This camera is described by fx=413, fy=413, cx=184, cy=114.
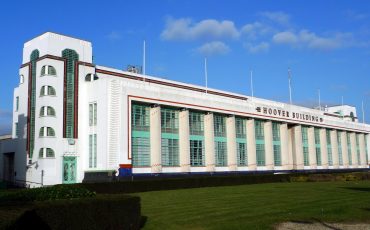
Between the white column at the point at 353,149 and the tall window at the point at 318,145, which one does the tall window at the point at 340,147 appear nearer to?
the white column at the point at 353,149

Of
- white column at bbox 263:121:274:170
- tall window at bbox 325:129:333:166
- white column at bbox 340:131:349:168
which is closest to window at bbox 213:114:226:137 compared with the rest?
white column at bbox 263:121:274:170

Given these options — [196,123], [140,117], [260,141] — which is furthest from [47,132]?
[260,141]

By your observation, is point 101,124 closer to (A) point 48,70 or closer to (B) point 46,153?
(B) point 46,153

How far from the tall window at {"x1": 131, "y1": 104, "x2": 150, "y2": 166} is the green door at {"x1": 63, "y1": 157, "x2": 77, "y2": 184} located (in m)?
7.36

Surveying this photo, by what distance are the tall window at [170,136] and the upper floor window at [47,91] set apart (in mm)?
13809

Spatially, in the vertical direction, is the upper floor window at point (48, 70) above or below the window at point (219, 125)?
above

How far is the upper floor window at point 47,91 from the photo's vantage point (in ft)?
162

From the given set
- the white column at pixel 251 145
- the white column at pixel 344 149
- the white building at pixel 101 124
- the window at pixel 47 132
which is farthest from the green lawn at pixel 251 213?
the white column at pixel 344 149

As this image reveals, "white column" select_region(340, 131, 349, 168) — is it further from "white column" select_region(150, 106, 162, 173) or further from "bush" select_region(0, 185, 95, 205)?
"bush" select_region(0, 185, 95, 205)

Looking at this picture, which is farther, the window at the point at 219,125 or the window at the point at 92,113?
the window at the point at 219,125

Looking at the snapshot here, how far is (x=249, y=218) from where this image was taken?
17922mm

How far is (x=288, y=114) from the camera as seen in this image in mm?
75062

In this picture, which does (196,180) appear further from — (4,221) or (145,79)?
(4,221)

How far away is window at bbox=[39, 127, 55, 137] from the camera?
4841cm
